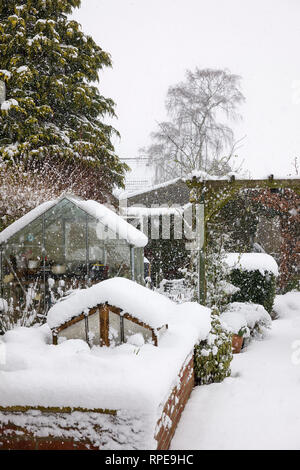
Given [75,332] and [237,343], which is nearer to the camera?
[75,332]

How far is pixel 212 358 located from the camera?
465cm

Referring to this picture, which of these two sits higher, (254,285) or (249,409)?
(254,285)

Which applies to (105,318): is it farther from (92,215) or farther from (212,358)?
(92,215)

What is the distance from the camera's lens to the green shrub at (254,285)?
8297 millimetres

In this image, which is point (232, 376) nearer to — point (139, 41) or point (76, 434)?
point (76, 434)

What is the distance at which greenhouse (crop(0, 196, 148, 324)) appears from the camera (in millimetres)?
7871

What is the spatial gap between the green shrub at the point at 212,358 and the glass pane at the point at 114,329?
1.21m

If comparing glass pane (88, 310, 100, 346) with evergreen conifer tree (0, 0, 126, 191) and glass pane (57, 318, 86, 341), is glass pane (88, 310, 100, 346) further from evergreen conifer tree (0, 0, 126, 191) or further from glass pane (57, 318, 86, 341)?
evergreen conifer tree (0, 0, 126, 191)

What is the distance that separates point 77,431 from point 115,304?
3.92 feet

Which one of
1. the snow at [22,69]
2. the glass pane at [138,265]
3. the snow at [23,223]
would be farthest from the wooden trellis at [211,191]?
the snow at [22,69]

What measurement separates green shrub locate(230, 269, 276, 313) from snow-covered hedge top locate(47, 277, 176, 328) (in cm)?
482

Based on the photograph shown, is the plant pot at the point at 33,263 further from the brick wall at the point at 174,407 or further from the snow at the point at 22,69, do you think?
the snow at the point at 22,69

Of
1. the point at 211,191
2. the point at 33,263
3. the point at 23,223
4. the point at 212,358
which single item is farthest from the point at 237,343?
the point at 23,223

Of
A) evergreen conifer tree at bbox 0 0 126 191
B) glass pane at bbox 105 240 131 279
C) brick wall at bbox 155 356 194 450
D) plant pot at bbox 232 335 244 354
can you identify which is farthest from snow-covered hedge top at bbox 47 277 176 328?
evergreen conifer tree at bbox 0 0 126 191
